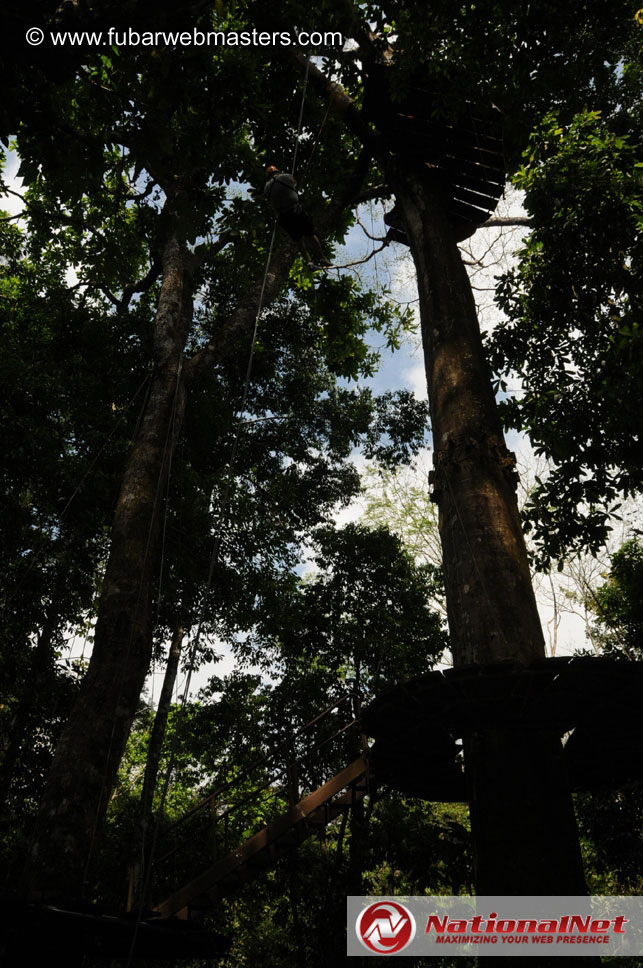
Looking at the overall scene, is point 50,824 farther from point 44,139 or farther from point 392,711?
point 44,139

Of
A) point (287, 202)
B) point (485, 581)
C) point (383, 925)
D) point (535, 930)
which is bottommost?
point (535, 930)

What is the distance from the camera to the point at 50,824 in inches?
197

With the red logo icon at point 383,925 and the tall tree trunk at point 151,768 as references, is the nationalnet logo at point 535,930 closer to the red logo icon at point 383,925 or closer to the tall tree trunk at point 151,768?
the red logo icon at point 383,925

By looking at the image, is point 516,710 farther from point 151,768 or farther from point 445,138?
point 151,768

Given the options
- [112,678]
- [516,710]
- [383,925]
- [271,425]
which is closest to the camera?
[516,710]

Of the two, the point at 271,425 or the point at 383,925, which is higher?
the point at 271,425

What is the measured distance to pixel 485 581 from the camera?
4.17m

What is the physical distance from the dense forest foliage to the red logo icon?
24.0 inches

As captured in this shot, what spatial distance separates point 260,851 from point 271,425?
10832 mm

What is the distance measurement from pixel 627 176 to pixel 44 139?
20.5 ft

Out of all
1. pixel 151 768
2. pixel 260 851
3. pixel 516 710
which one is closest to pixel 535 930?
pixel 516 710

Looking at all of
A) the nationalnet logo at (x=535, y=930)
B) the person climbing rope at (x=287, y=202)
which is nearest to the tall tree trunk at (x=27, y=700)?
the person climbing rope at (x=287, y=202)

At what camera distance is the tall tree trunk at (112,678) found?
4902 mm

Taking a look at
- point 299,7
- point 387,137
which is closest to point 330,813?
point 387,137
